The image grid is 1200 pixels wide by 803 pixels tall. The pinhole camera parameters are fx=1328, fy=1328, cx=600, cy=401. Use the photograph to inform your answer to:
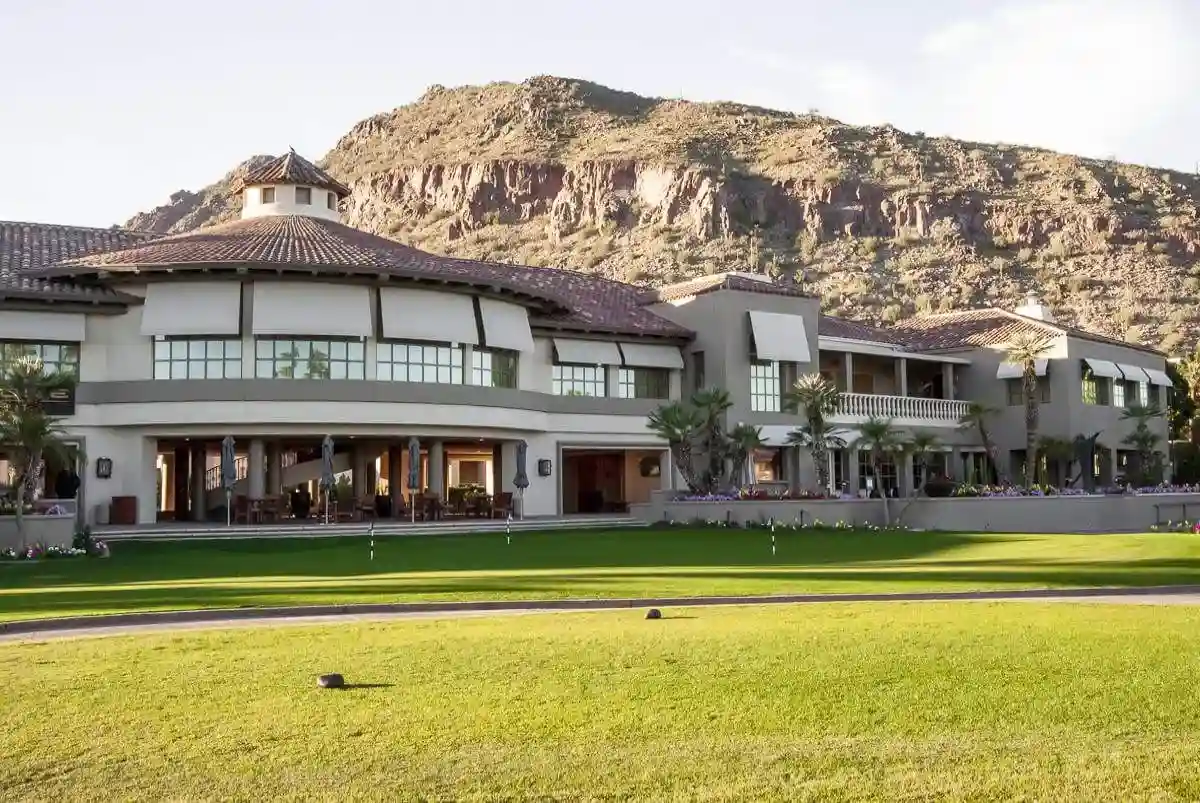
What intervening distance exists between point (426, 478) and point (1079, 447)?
2684 centimetres

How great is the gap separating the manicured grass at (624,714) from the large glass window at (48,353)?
87.8 feet

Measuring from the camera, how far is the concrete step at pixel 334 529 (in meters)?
35.7

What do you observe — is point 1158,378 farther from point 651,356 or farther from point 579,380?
point 579,380

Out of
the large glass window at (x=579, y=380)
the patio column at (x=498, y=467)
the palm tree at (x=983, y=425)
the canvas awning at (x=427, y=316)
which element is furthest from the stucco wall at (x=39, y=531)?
the palm tree at (x=983, y=425)

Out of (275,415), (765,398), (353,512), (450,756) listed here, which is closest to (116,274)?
(275,415)

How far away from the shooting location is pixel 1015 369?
54.7 m

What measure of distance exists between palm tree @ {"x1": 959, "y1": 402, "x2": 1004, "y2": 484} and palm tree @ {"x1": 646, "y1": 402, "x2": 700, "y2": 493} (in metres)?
14.6

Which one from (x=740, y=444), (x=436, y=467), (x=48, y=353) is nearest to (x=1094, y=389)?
(x=740, y=444)

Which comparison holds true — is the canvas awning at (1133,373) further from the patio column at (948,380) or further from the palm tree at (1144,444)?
the patio column at (948,380)

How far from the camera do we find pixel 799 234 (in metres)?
110

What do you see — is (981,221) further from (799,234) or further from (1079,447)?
(1079,447)

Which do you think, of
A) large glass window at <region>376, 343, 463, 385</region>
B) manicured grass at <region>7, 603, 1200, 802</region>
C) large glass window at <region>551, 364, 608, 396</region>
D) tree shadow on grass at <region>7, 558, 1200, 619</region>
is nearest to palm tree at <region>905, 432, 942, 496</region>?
large glass window at <region>551, 364, 608, 396</region>

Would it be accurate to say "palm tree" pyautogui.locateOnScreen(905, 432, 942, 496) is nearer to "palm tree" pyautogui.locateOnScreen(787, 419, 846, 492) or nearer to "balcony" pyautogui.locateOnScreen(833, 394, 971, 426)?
"balcony" pyautogui.locateOnScreen(833, 394, 971, 426)

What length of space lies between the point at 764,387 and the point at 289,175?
19.2m
